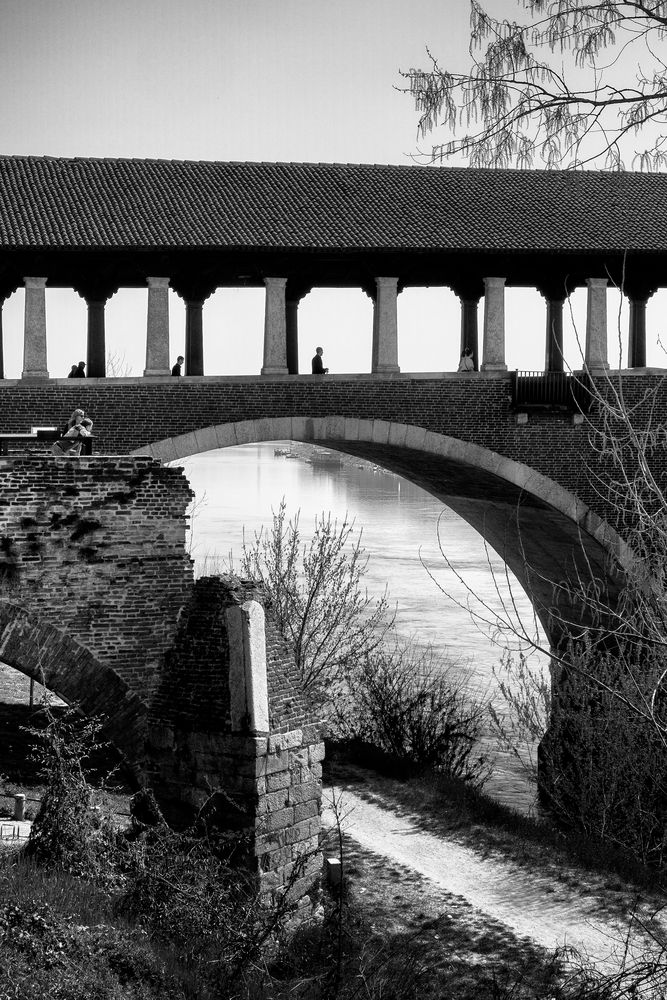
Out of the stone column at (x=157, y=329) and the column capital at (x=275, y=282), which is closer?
the stone column at (x=157, y=329)

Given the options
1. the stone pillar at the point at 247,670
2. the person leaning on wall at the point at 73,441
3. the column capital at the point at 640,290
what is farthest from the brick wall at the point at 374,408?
the stone pillar at the point at 247,670

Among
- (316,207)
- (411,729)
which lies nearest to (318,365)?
(316,207)

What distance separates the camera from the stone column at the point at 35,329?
17984 millimetres

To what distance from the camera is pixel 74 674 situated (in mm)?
10734

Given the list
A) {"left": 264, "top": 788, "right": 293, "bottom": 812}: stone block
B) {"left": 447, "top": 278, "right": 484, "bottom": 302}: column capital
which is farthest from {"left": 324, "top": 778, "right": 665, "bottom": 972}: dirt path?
{"left": 447, "top": 278, "right": 484, "bottom": 302}: column capital

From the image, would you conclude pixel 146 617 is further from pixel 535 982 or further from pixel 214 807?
pixel 535 982

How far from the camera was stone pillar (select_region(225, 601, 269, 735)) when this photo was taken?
868cm

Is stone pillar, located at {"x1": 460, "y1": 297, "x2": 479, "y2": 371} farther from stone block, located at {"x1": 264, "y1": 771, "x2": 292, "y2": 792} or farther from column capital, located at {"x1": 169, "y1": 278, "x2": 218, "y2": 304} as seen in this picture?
stone block, located at {"x1": 264, "y1": 771, "x2": 292, "y2": 792}

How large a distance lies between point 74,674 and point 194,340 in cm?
934

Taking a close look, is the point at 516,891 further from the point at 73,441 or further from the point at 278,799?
the point at 73,441

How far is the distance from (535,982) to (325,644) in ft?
39.3

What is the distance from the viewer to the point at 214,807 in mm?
8141

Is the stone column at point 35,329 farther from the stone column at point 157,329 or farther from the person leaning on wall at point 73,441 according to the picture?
the person leaning on wall at point 73,441

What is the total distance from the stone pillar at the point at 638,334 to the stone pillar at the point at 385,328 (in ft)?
13.1
